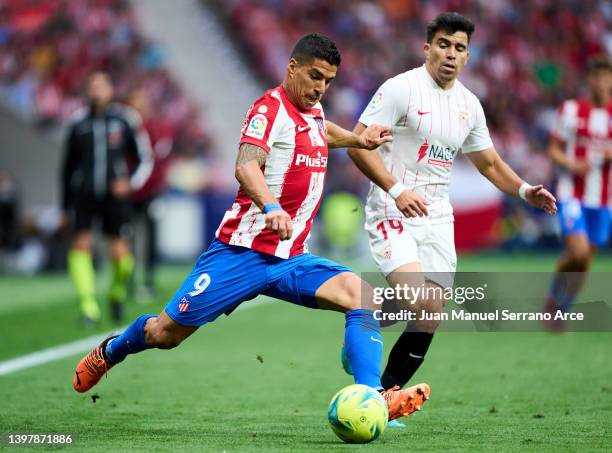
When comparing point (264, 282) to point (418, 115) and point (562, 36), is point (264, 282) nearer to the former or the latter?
point (418, 115)

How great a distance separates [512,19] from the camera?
83.9 ft

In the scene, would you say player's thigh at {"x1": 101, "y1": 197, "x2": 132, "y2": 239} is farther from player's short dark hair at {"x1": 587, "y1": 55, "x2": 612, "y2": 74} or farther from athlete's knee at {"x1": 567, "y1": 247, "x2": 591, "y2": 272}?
player's short dark hair at {"x1": 587, "y1": 55, "x2": 612, "y2": 74}

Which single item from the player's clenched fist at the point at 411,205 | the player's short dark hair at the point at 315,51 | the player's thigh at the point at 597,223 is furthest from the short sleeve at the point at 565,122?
the player's short dark hair at the point at 315,51

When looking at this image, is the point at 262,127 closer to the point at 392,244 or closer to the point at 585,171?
the point at 392,244

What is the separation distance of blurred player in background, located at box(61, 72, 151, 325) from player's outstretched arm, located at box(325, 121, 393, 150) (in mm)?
5938

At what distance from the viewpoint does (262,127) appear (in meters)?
5.64

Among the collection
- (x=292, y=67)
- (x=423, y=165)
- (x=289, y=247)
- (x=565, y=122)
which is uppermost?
(x=565, y=122)

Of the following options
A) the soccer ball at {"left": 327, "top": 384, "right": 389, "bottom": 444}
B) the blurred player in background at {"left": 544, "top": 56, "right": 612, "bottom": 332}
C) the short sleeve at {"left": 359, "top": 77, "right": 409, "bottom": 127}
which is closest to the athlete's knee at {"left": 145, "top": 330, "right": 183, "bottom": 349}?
the soccer ball at {"left": 327, "top": 384, "right": 389, "bottom": 444}

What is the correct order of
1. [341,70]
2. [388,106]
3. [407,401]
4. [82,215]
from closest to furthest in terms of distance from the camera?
[407,401] < [388,106] < [82,215] < [341,70]

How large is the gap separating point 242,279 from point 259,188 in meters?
0.60

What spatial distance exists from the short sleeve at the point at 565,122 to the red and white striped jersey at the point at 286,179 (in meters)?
5.35

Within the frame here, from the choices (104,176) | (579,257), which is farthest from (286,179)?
(104,176)

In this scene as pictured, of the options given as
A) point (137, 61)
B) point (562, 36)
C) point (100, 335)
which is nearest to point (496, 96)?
point (562, 36)

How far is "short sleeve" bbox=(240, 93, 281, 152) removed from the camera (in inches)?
222
